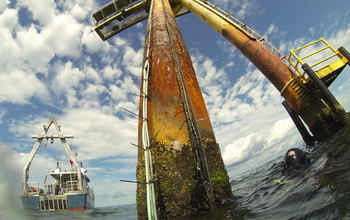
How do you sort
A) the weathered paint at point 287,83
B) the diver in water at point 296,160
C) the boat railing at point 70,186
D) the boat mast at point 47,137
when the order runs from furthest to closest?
the boat railing at point 70,186
the boat mast at point 47,137
the weathered paint at point 287,83
the diver in water at point 296,160

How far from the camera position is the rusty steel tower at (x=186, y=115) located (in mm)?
4691

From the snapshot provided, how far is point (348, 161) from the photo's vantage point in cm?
477

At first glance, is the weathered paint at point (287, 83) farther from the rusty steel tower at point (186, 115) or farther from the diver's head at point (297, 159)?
the diver's head at point (297, 159)

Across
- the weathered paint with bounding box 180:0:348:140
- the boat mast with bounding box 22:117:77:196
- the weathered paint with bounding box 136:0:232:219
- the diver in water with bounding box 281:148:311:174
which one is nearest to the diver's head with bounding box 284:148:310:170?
the diver in water with bounding box 281:148:311:174

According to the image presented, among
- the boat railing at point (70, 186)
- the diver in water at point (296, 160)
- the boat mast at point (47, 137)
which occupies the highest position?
the boat mast at point (47, 137)

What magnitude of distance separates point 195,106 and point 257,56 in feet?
21.6

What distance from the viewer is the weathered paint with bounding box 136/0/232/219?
15.3ft

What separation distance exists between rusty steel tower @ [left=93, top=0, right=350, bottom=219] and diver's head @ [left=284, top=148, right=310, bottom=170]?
3.02 meters

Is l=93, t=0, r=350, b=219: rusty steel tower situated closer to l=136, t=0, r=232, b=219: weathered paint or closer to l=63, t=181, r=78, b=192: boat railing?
l=136, t=0, r=232, b=219: weathered paint

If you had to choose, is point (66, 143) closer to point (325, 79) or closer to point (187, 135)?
point (187, 135)

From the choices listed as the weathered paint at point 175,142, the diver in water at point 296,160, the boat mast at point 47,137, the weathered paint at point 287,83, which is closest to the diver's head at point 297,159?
the diver in water at point 296,160

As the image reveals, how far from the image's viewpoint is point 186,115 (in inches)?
221

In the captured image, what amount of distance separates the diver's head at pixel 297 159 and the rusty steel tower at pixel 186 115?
9.89ft

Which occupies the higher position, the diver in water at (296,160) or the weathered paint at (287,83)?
the weathered paint at (287,83)
